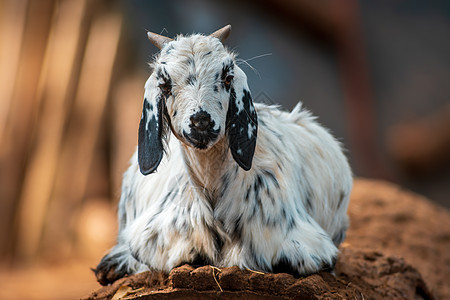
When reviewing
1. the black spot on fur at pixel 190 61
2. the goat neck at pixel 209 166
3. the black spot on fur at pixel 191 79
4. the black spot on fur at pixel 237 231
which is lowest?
the black spot on fur at pixel 237 231

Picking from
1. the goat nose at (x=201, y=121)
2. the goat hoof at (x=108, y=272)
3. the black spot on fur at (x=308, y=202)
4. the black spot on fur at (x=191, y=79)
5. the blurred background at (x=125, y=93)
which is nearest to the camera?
the goat nose at (x=201, y=121)

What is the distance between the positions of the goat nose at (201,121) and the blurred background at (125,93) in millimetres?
4836

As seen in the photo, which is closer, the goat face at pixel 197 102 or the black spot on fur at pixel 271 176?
the goat face at pixel 197 102

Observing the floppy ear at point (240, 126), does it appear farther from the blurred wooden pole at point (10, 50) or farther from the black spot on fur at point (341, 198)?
the blurred wooden pole at point (10, 50)

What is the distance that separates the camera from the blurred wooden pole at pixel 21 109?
407 inches

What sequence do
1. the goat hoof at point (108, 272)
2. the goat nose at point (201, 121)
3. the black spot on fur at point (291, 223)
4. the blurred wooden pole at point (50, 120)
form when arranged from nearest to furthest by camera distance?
the goat nose at point (201, 121) → the black spot on fur at point (291, 223) → the goat hoof at point (108, 272) → the blurred wooden pole at point (50, 120)

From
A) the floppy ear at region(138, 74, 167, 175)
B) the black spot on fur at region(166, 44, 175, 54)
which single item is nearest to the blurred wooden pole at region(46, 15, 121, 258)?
the floppy ear at region(138, 74, 167, 175)

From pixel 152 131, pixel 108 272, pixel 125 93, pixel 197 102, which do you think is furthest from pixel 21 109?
pixel 197 102

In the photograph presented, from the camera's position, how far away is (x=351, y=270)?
196 inches

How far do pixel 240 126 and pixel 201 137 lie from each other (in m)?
0.37

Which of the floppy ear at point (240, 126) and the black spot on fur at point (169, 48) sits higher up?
the black spot on fur at point (169, 48)

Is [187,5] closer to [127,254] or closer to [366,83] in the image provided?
[366,83]

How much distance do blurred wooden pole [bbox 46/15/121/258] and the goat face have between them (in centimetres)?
730

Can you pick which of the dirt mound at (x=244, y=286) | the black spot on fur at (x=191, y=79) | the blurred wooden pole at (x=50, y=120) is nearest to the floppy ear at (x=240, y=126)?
the black spot on fur at (x=191, y=79)
